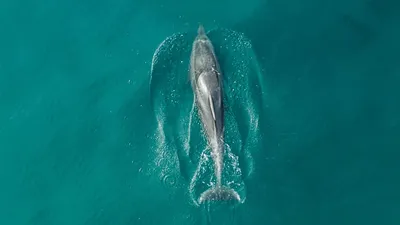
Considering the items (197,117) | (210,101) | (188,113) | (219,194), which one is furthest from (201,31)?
(219,194)

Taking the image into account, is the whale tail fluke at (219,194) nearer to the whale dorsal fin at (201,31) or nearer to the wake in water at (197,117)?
the wake in water at (197,117)

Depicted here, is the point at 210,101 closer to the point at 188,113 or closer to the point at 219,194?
the point at 188,113

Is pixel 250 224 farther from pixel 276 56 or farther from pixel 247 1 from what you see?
pixel 247 1

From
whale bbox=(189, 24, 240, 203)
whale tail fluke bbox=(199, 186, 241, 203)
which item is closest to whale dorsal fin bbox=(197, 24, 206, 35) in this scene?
whale bbox=(189, 24, 240, 203)

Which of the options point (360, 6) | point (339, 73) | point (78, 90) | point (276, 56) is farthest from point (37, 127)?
point (360, 6)

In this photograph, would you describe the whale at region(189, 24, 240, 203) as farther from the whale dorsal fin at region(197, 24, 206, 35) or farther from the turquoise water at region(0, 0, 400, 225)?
the turquoise water at region(0, 0, 400, 225)

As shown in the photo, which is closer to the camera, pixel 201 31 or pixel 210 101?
pixel 210 101

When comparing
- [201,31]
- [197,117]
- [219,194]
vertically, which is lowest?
[219,194]

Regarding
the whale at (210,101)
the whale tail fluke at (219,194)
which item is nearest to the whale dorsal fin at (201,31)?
the whale at (210,101)
